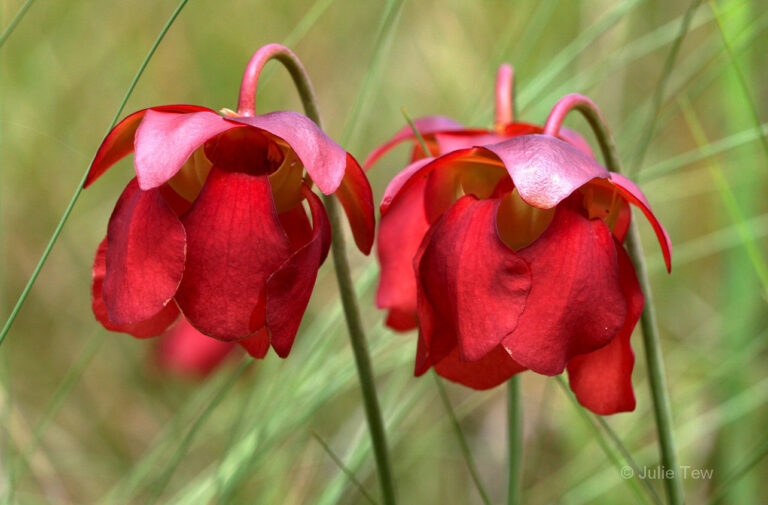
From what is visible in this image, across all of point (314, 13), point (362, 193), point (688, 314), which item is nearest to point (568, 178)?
point (362, 193)

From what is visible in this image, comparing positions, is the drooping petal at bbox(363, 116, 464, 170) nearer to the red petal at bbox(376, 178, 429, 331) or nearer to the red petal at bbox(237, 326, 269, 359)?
the red petal at bbox(376, 178, 429, 331)

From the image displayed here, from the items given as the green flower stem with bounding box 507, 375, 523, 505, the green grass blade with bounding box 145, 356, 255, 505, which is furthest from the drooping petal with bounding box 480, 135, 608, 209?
the green grass blade with bounding box 145, 356, 255, 505

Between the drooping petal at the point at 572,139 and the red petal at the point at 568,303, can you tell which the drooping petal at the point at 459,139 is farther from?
the red petal at the point at 568,303

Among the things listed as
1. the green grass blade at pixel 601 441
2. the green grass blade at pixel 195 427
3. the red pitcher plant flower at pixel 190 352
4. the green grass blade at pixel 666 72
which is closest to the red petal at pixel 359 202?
the green grass blade at pixel 601 441

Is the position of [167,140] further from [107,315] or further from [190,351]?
[190,351]

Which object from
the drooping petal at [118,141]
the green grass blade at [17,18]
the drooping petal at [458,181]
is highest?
the green grass blade at [17,18]
